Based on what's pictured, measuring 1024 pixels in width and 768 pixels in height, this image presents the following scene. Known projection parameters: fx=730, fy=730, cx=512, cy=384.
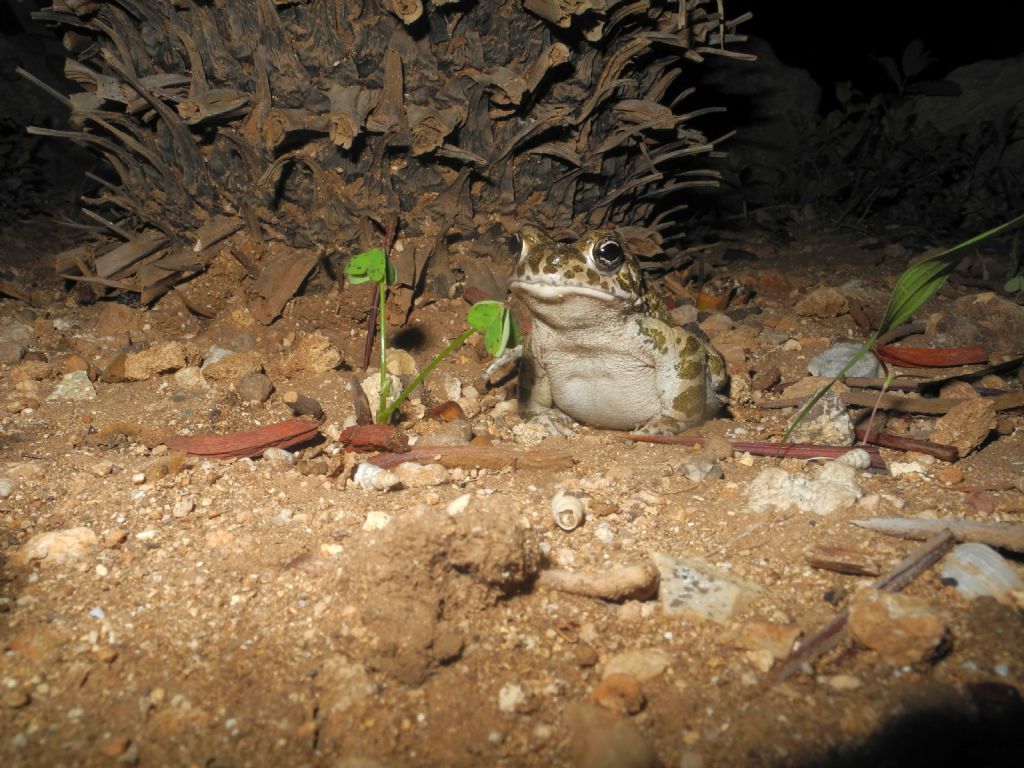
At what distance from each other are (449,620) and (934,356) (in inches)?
122

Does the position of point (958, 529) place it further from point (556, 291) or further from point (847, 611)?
point (556, 291)

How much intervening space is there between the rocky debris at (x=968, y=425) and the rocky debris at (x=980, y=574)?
3.21 ft

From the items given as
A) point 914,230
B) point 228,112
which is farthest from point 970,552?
point 914,230

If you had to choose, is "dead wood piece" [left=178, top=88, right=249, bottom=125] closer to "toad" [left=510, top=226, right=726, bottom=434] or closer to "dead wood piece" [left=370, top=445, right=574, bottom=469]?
"toad" [left=510, top=226, right=726, bottom=434]

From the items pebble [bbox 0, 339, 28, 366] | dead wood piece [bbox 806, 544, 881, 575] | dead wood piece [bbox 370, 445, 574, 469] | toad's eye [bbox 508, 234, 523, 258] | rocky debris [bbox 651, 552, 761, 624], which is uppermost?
toad's eye [bbox 508, 234, 523, 258]

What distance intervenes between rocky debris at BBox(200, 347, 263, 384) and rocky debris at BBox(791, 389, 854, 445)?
2.62 metres

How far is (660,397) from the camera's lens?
3576mm

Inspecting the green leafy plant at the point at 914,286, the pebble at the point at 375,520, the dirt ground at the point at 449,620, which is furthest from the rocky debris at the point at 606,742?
the green leafy plant at the point at 914,286

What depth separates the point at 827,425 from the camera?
3.19 m

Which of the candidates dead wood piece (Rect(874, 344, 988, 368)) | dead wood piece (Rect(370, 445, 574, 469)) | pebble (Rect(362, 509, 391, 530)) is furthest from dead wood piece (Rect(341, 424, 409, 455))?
dead wood piece (Rect(874, 344, 988, 368))

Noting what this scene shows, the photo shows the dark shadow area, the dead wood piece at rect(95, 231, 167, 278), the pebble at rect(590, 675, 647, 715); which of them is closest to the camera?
the dark shadow area

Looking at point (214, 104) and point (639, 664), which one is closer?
point (639, 664)

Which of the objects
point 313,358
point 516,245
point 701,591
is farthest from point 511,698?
point 313,358

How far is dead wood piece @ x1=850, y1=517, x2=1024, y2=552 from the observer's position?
2.20 metres
